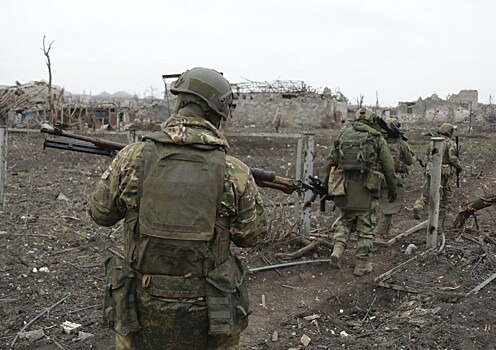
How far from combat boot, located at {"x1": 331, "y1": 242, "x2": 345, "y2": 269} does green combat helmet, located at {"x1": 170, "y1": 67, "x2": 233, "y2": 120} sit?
3.35 meters

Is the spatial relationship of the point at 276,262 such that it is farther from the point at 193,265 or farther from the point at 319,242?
the point at 193,265

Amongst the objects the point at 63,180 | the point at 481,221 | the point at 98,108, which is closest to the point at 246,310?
the point at 481,221

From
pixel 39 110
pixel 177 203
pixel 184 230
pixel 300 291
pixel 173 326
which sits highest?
pixel 39 110

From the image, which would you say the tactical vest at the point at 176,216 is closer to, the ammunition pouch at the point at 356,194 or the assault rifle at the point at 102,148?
the assault rifle at the point at 102,148

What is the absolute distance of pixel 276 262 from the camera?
5.83 meters

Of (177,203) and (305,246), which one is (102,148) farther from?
(305,246)

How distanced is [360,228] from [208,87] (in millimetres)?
3693

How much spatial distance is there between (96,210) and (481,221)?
727cm

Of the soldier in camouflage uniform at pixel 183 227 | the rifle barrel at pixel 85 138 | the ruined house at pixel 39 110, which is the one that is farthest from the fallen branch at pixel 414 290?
the ruined house at pixel 39 110

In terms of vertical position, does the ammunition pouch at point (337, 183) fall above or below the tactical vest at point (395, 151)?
below

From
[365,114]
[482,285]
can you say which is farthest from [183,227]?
[365,114]

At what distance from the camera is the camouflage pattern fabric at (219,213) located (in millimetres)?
2451

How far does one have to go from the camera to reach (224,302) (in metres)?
2.50

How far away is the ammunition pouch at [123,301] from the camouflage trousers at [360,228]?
11.9 feet
